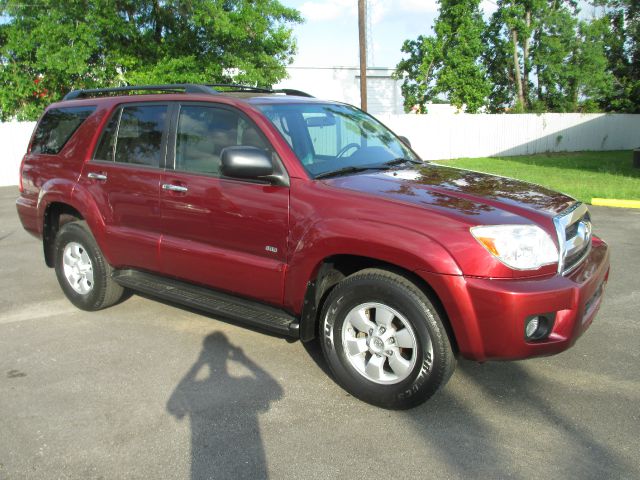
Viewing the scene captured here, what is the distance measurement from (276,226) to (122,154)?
5.94ft

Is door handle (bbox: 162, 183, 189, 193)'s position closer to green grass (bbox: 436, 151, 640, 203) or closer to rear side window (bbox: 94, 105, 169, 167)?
rear side window (bbox: 94, 105, 169, 167)

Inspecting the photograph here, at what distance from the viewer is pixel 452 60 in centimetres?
3144

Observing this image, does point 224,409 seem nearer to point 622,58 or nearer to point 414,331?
point 414,331

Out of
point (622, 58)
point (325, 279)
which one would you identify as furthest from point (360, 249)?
point (622, 58)

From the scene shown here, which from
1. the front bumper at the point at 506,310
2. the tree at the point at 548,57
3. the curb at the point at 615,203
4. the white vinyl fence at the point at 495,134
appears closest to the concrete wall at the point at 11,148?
the white vinyl fence at the point at 495,134

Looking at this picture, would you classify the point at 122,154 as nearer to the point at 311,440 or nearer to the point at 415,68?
the point at 311,440

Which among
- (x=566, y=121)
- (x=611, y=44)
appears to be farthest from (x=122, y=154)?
(x=611, y=44)

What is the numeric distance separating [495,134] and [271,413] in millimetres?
25991

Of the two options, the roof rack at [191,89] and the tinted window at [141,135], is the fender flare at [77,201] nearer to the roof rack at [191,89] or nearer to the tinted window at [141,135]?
the tinted window at [141,135]

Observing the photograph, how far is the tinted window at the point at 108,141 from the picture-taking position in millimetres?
4980

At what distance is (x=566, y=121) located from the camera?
30.5 m

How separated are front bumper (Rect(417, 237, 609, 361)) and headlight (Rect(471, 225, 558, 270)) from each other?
10 cm

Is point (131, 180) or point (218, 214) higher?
point (131, 180)

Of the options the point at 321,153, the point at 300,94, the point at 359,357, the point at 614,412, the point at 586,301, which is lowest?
the point at 614,412
